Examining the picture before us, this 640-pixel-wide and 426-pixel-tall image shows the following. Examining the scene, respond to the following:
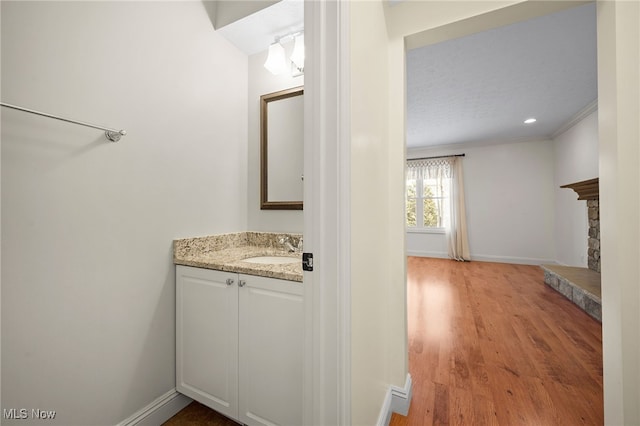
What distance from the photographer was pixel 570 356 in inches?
80.3

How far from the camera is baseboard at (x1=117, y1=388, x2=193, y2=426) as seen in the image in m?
1.32

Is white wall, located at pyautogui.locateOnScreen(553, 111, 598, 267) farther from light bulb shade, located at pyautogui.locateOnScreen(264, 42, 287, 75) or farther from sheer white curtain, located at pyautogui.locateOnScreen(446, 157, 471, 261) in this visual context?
light bulb shade, located at pyautogui.locateOnScreen(264, 42, 287, 75)

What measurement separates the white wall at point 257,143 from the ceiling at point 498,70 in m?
0.14

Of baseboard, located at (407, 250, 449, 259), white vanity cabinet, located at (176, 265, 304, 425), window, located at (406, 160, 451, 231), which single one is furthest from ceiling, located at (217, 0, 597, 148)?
baseboard, located at (407, 250, 449, 259)

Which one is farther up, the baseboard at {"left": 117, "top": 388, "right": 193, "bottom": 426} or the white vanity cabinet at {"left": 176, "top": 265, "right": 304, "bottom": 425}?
the white vanity cabinet at {"left": 176, "top": 265, "right": 304, "bottom": 425}

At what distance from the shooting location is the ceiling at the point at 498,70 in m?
1.86

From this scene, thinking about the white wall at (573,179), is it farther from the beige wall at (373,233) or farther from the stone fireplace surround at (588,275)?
the beige wall at (373,233)

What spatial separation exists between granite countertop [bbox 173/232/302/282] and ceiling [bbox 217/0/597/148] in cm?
134

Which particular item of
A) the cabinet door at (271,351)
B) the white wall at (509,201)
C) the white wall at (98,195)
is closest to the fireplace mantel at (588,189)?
the white wall at (509,201)

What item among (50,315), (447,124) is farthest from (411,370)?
(447,124)

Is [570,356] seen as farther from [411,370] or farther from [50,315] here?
[50,315]

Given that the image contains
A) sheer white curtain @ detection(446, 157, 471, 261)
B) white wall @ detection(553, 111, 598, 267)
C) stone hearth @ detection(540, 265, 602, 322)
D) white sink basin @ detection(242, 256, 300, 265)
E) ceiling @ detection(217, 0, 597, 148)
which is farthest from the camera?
sheer white curtain @ detection(446, 157, 471, 261)

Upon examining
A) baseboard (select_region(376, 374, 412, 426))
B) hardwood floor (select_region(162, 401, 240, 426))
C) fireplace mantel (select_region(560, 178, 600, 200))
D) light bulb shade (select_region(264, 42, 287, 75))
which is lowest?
hardwood floor (select_region(162, 401, 240, 426))

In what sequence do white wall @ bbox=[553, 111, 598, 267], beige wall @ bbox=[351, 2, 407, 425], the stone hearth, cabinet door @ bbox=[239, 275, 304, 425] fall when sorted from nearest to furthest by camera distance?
beige wall @ bbox=[351, 2, 407, 425]
cabinet door @ bbox=[239, 275, 304, 425]
the stone hearth
white wall @ bbox=[553, 111, 598, 267]
